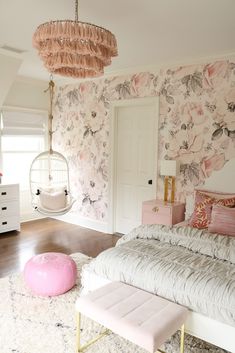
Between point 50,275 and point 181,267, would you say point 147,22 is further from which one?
point 50,275

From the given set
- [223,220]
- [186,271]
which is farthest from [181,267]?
[223,220]

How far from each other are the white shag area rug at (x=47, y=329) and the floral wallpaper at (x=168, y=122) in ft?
7.23

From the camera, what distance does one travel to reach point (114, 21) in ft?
9.18

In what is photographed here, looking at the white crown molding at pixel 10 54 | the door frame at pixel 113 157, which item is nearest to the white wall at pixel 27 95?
the white crown molding at pixel 10 54

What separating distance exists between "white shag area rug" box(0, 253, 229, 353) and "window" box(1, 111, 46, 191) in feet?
9.51

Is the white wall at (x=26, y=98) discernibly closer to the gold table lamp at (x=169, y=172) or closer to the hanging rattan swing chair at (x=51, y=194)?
the hanging rattan swing chair at (x=51, y=194)

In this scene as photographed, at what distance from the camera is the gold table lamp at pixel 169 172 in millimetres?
3979

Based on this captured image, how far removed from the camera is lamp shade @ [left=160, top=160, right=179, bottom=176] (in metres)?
3.97

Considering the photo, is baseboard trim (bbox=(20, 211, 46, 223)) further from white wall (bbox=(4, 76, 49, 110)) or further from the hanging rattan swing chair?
white wall (bbox=(4, 76, 49, 110))

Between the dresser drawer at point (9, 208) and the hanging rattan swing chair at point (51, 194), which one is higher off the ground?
the hanging rattan swing chair at point (51, 194)

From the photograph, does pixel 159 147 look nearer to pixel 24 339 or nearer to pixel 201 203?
pixel 201 203

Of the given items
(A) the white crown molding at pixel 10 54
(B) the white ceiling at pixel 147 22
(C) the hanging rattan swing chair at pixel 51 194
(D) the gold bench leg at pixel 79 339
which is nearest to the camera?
(D) the gold bench leg at pixel 79 339

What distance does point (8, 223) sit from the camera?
4.84 metres

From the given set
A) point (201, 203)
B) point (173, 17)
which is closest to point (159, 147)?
point (201, 203)
